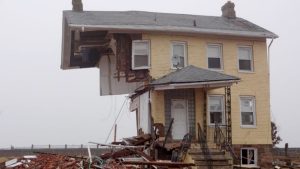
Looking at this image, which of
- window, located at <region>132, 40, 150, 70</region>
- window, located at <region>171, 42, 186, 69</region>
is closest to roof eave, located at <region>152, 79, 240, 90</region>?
window, located at <region>132, 40, 150, 70</region>

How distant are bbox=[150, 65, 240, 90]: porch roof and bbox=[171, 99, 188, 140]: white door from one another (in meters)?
1.57

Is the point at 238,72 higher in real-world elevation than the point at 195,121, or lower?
higher

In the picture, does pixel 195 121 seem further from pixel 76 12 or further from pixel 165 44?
pixel 76 12

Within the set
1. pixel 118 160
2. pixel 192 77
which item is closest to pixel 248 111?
pixel 192 77

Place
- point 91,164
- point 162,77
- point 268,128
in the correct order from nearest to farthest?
point 91,164, point 162,77, point 268,128

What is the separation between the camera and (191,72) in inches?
886

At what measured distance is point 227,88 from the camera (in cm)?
2394

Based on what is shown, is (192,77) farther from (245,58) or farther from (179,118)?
(245,58)

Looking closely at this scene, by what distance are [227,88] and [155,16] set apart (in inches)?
219

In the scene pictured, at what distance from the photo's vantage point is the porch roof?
21359 millimetres

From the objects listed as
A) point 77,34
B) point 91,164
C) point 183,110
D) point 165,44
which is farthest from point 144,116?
point 91,164

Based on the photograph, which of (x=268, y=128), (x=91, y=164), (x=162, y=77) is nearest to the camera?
(x=91, y=164)

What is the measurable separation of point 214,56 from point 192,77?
3.65 meters

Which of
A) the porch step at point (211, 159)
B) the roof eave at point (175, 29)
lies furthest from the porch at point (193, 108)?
the porch step at point (211, 159)
